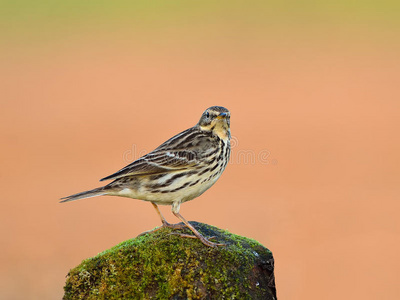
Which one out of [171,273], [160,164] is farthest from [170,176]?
[171,273]

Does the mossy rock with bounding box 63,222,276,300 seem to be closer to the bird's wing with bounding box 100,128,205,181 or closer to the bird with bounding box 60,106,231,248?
the bird with bounding box 60,106,231,248

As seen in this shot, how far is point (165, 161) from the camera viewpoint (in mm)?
9195

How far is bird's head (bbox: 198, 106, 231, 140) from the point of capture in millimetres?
9766

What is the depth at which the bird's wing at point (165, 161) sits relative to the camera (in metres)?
9.07

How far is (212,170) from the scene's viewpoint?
9180mm

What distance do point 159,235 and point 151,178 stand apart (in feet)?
4.28

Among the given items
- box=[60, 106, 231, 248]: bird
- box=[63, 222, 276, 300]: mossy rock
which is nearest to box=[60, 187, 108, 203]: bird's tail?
box=[60, 106, 231, 248]: bird

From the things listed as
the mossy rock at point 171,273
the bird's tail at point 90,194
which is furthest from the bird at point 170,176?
the mossy rock at point 171,273

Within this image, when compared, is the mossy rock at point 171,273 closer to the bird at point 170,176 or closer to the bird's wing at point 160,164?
the bird at point 170,176

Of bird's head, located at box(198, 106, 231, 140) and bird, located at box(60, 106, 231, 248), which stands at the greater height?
→ bird's head, located at box(198, 106, 231, 140)

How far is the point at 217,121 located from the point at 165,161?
1.33m

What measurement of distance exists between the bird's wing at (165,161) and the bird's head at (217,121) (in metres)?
0.58

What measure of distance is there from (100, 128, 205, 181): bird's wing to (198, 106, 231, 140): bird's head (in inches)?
23.0

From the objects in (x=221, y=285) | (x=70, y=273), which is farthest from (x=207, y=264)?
(x=70, y=273)
